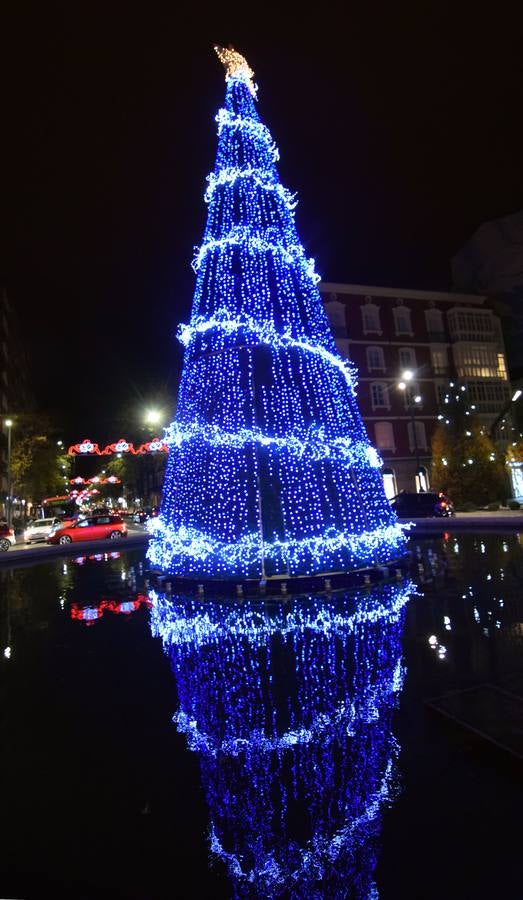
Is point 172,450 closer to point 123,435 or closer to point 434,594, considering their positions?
point 434,594

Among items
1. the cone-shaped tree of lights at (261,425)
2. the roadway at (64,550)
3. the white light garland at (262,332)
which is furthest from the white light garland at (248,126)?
the roadway at (64,550)

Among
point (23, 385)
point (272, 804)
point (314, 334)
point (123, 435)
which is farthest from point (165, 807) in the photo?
point (23, 385)

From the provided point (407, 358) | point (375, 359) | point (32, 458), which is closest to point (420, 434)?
→ point (407, 358)

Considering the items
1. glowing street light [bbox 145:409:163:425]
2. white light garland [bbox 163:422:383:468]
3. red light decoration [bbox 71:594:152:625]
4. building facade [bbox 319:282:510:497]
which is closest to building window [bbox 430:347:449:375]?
building facade [bbox 319:282:510:497]

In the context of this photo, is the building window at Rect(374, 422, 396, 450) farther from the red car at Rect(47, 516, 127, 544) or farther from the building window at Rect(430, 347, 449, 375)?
the red car at Rect(47, 516, 127, 544)

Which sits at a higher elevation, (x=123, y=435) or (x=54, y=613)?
(x=123, y=435)

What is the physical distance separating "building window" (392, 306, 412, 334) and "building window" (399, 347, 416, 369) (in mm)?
1407

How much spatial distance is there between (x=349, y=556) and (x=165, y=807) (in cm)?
769

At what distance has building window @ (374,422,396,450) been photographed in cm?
3809

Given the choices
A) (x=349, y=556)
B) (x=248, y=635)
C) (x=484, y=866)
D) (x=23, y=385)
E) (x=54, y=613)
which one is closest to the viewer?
(x=484, y=866)

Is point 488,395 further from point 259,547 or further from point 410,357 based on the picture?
point 259,547

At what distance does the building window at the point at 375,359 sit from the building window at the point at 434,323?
505 centimetres

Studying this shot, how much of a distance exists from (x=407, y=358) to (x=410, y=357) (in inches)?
11.5

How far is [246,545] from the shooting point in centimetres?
Result: 1021
